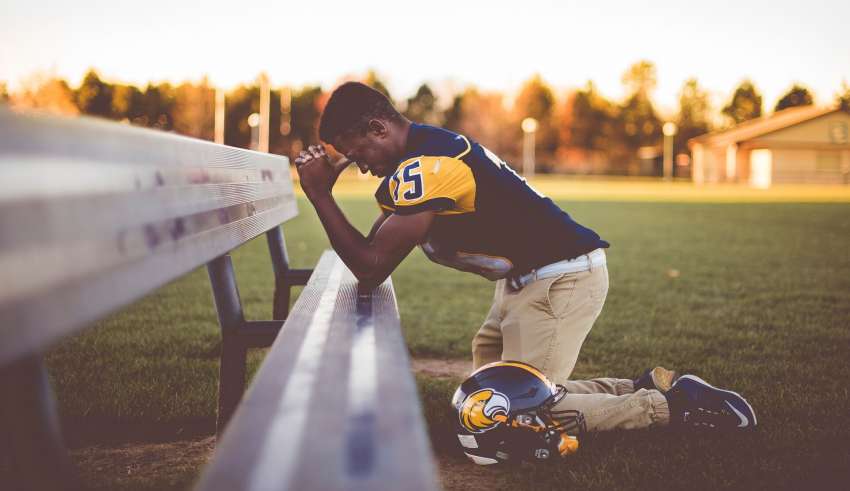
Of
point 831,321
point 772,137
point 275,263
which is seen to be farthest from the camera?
point 772,137

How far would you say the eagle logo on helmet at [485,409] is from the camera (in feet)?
9.19

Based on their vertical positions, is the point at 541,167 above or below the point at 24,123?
above

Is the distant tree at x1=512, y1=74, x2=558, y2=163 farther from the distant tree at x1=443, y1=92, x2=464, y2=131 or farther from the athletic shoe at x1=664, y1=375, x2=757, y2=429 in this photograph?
the athletic shoe at x1=664, y1=375, x2=757, y2=429

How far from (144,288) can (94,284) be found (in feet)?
0.80

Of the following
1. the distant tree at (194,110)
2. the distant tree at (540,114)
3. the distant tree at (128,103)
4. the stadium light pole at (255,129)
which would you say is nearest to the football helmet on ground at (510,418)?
the distant tree at (194,110)

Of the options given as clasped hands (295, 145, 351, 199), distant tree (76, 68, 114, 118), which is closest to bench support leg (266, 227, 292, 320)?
clasped hands (295, 145, 351, 199)

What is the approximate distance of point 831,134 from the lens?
5794 centimetres

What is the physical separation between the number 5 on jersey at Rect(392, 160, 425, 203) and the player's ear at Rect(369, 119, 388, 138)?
0.99 ft

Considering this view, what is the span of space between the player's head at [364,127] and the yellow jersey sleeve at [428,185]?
268 millimetres

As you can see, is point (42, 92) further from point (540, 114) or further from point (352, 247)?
point (540, 114)

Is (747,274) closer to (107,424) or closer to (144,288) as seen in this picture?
(107,424)

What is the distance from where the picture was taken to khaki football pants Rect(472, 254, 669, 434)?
3068 mm

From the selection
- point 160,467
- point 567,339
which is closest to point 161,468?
point 160,467

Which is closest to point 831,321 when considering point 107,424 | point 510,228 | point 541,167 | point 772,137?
point 510,228
